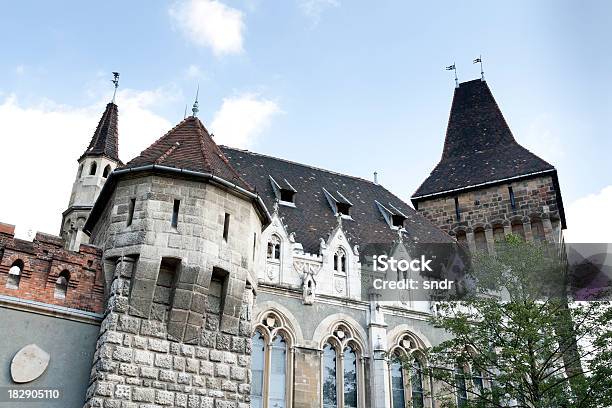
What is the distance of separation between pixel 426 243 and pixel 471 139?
10.3 meters

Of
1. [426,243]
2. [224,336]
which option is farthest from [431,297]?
[224,336]

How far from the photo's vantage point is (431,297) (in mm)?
18375

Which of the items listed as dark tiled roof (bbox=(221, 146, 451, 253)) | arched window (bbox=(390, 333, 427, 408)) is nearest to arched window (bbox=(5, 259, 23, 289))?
dark tiled roof (bbox=(221, 146, 451, 253))

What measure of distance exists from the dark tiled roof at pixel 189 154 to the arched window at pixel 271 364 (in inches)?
177

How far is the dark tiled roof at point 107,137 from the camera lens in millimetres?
21156

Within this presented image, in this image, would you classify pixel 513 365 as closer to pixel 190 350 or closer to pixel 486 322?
pixel 486 322

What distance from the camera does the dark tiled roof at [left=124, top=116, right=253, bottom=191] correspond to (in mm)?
11969

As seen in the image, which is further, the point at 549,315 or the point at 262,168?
the point at 262,168

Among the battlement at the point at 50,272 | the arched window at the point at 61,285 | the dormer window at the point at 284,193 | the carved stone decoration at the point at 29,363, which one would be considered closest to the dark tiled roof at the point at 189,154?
the battlement at the point at 50,272

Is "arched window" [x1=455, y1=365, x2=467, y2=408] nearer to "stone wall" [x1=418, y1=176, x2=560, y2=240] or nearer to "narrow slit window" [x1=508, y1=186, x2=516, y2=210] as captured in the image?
"stone wall" [x1=418, y1=176, x2=560, y2=240]

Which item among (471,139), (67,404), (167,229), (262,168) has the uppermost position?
(471,139)

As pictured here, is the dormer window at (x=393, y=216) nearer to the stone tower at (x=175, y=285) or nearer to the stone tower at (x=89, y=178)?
the stone tower at (x=89, y=178)

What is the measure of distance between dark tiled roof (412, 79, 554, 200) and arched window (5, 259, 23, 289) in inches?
750

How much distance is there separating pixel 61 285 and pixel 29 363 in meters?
1.44
